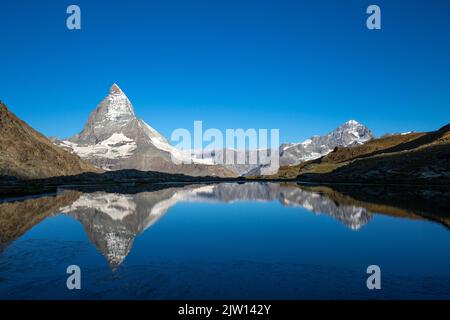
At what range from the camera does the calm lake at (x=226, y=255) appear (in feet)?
61.1

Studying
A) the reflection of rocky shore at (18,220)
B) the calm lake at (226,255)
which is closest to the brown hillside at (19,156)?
the reflection of rocky shore at (18,220)

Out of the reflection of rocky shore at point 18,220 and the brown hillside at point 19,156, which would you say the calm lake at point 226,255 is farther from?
the brown hillside at point 19,156

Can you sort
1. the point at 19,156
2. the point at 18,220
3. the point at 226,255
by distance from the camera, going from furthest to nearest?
the point at 19,156 → the point at 18,220 → the point at 226,255

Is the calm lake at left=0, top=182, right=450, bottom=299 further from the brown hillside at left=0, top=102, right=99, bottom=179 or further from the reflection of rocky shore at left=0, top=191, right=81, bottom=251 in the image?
the brown hillside at left=0, top=102, right=99, bottom=179

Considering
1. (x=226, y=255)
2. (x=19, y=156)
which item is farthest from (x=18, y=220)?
(x=19, y=156)

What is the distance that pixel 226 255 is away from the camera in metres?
26.4

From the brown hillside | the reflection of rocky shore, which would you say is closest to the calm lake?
the reflection of rocky shore

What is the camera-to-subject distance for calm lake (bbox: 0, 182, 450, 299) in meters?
18.6

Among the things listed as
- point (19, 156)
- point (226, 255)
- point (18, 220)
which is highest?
point (19, 156)

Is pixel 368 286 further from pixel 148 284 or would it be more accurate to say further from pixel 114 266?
pixel 114 266

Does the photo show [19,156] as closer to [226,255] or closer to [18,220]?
[18,220]
